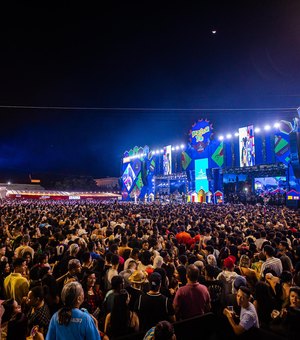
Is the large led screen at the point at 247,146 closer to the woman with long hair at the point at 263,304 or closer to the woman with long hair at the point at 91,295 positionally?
the woman with long hair at the point at 263,304

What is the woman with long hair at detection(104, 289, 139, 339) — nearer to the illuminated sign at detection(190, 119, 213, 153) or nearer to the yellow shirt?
the yellow shirt

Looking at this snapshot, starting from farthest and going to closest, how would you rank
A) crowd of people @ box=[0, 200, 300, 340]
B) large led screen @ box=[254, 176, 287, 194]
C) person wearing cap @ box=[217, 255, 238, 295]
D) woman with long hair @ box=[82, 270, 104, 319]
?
1. large led screen @ box=[254, 176, 287, 194]
2. person wearing cap @ box=[217, 255, 238, 295]
3. woman with long hair @ box=[82, 270, 104, 319]
4. crowd of people @ box=[0, 200, 300, 340]

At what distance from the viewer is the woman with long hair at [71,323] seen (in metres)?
2.47

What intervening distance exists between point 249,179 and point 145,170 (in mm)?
23226

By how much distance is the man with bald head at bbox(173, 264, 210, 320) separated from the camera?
3602mm

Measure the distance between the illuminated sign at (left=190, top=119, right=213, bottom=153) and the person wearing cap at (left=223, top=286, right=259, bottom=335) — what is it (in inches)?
1492

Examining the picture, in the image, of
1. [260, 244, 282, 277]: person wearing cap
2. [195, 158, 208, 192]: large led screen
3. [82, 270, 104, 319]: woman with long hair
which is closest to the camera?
[82, 270, 104, 319]: woman with long hair

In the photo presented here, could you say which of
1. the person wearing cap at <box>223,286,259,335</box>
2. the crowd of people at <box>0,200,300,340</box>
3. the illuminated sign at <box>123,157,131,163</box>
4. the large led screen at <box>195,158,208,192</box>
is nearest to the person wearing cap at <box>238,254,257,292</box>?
the crowd of people at <box>0,200,300,340</box>

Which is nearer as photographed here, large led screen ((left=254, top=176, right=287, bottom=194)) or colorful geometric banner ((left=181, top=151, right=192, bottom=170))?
→ large led screen ((left=254, top=176, right=287, bottom=194))

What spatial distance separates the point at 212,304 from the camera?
3918 millimetres

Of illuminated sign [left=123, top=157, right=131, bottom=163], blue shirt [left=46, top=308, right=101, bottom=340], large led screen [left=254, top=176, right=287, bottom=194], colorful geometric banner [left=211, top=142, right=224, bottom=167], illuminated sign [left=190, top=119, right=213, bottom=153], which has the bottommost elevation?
blue shirt [left=46, top=308, right=101, bottom=340]

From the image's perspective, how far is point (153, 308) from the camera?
3.32m

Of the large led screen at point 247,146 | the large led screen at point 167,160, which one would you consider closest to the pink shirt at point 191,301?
the large led screen at point 247,146

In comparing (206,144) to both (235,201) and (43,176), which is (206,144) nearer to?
(235,201)
